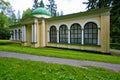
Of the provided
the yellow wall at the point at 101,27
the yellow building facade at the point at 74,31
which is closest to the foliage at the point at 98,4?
the yellow building facade at the point at 74,31

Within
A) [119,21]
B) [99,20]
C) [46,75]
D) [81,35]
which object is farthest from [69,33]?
[46,75]

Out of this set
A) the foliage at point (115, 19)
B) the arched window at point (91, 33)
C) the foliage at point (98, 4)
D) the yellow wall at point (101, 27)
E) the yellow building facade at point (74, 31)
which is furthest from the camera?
the foliage at point (98, 4)

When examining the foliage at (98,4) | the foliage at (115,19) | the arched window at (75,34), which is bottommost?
the arched window at (75,34)

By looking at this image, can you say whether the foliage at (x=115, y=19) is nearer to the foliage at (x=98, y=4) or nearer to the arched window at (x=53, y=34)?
the foliage at (x=98, y=4)

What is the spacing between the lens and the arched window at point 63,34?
24.7 m

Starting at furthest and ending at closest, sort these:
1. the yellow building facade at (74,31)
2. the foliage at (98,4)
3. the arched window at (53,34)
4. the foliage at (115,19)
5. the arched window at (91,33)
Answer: the foliage at (98,4) → the foliage at (115,19) → the arched window at (53,34) → the arched window at (91,33) → the yellow building facade at (74,31)

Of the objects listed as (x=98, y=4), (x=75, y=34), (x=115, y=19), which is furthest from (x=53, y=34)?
(x=98, y=4)

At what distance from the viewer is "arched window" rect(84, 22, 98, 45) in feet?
68.6

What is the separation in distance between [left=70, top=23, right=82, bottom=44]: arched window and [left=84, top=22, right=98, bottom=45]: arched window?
1.04m

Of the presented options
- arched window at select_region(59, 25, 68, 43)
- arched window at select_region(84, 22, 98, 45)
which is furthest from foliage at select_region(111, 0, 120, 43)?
arched window at select_region(59, 25, 68, 43)

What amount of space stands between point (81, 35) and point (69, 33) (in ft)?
7.46

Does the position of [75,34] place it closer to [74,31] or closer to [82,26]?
[74,31]

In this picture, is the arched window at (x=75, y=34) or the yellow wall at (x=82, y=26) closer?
the yellow wall at (x=82, y=26)

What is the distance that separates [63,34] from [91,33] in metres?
5.17
